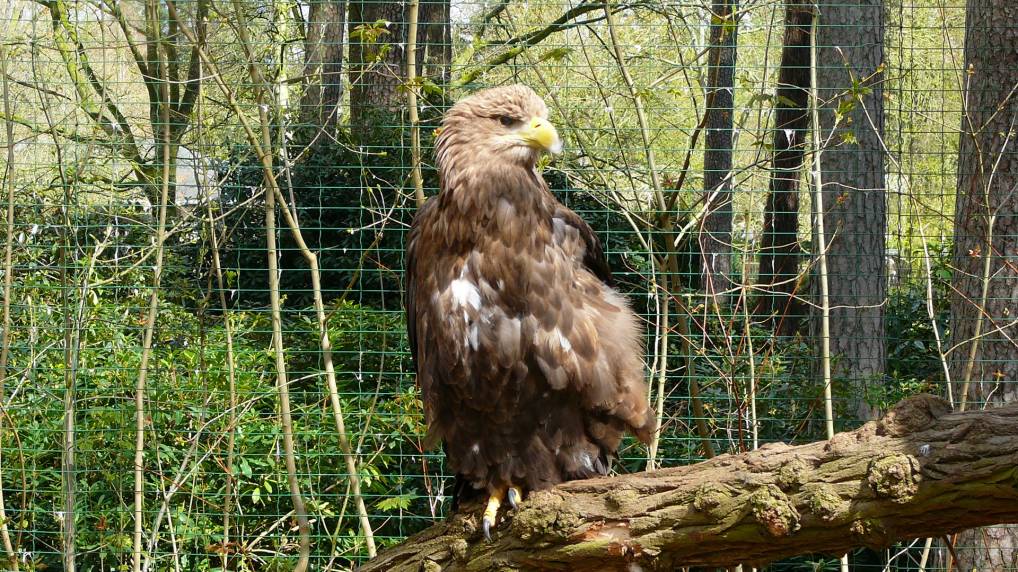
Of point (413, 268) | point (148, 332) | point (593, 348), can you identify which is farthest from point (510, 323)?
point (148, 332)

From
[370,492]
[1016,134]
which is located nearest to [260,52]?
[370,492]

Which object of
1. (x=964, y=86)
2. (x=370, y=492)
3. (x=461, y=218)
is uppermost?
(x=964, y=86)

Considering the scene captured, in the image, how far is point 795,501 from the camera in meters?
2.08

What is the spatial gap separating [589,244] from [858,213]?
206 cm

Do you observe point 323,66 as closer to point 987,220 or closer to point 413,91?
point 413,91

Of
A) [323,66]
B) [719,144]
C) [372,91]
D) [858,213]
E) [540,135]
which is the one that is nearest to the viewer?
[540,135]

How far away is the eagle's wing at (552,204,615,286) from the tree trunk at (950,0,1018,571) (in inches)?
72.6

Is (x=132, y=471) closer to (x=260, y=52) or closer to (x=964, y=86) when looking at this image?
(x=260, y=52)

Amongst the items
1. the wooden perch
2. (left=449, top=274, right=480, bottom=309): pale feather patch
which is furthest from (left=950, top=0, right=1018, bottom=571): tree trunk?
(left=449, top=274, right=480, bottom=309): pale feather patch

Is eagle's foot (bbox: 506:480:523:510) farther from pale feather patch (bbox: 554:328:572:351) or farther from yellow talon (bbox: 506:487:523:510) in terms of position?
pale feather patch (bbox: 554:328:572:351)

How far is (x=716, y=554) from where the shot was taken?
2227 mm

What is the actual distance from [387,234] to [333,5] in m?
1.20

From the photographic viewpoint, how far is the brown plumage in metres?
2.64

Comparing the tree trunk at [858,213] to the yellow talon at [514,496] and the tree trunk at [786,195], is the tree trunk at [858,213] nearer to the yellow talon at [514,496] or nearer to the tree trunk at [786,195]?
the tree trunk at [786,195]
